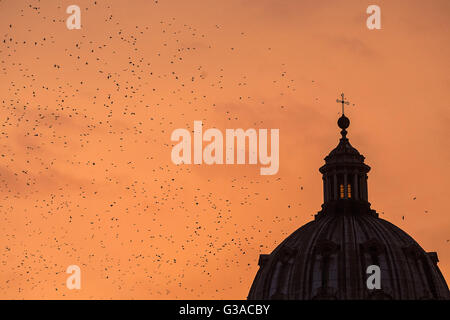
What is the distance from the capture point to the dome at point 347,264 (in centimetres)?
14400

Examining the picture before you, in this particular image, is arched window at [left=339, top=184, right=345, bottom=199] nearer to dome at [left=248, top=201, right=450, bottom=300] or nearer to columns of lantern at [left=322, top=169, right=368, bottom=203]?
columns of lantern at [left=322, top=169, right=368, bottom=203]

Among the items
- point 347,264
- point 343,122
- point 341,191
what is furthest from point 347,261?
point 343,122

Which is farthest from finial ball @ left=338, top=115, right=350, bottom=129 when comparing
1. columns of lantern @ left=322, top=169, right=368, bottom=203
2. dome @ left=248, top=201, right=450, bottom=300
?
dome @ left=248, top=201, right=450, bottom=300

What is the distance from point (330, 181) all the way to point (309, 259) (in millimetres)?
15036

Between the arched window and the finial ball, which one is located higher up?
the finial ball

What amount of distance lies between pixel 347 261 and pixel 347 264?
19.9 inches

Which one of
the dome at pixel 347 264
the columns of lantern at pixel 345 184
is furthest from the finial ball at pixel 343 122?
the dome at pixel 347 264

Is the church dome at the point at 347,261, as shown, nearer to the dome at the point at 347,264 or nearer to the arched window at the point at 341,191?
the dome at the point at 347,264

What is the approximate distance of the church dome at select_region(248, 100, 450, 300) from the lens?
473ft

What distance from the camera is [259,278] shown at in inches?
6038
